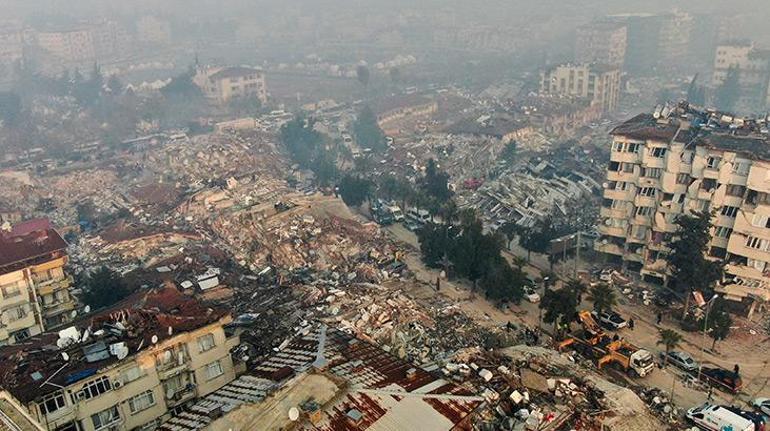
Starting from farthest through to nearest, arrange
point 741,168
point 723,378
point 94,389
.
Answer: point 741,168 → point 723,378 → point 94,389

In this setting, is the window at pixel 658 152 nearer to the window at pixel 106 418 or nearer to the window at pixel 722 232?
the window at pixel 722 232

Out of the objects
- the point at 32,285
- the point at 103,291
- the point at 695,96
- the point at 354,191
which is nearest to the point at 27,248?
the point at 32,285

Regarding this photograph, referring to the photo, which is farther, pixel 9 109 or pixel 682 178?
pixel 9 109

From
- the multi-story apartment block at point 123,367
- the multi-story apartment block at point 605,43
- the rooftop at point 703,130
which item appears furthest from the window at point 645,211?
the multi-story apartment block at point 605,43

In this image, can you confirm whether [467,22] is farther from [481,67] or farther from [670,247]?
[670,247]

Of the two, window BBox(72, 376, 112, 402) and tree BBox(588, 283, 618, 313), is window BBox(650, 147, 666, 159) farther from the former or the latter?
window BBox(72, 376, 112, 402)

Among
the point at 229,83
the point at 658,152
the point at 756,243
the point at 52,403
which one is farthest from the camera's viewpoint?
the point at 229,83

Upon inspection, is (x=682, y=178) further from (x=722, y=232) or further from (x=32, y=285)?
(x=32, y=285)
